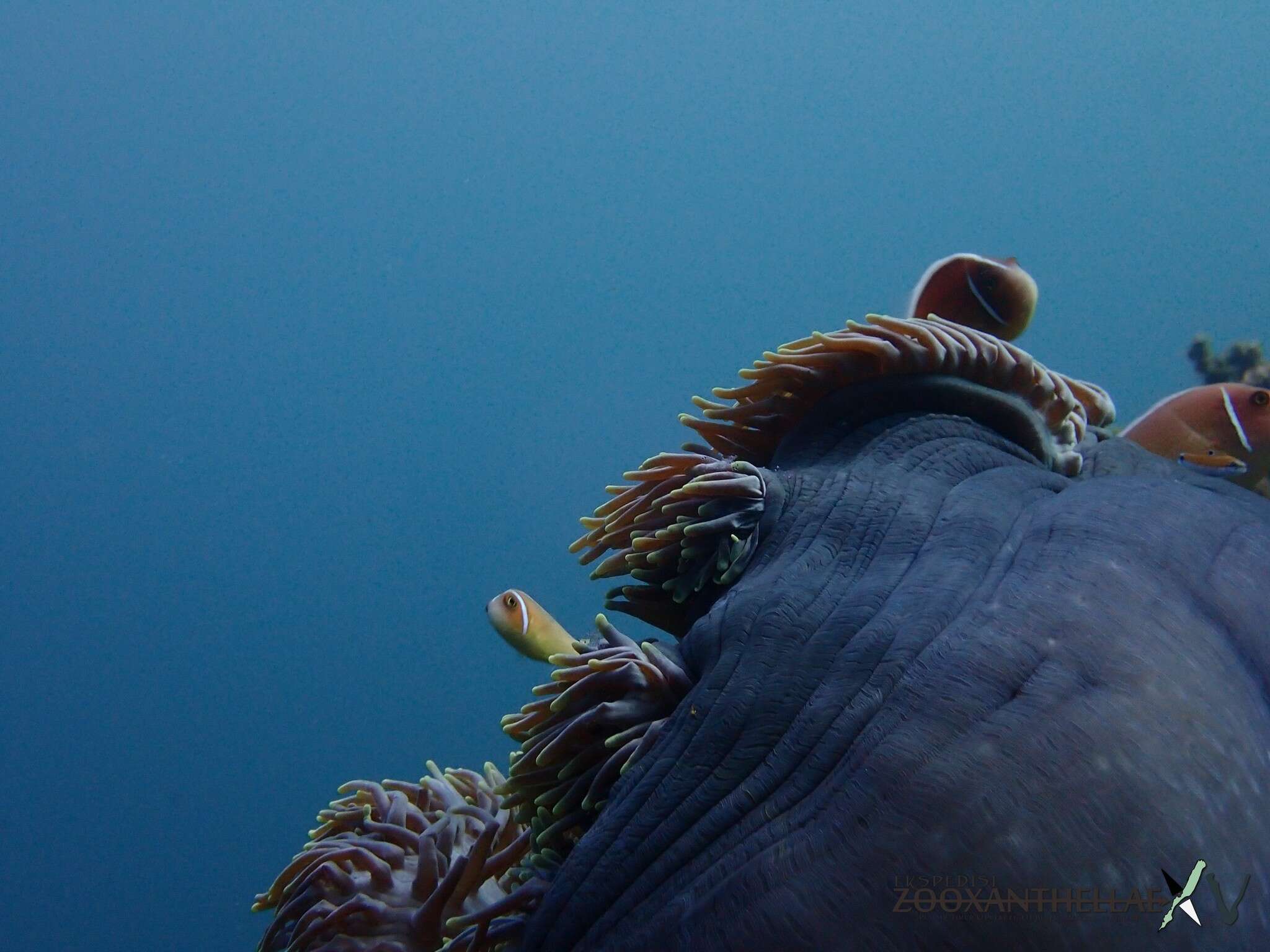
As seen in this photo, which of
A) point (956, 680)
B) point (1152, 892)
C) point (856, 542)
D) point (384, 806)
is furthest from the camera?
point (384, 806)

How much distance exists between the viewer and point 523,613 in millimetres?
3656

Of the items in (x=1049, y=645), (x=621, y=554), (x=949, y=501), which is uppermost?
(x=621, y=554)

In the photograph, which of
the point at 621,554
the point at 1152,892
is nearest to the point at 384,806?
the point at 621,554

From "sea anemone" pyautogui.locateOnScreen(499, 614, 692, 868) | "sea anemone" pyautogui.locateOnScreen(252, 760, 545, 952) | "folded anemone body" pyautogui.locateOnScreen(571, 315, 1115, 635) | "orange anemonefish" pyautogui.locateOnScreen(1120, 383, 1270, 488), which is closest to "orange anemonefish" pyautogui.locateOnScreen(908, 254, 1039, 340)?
"folded anemone body" pyautogui.locateOnScreen(571, 315, 1115, 635)

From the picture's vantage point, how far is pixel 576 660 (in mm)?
1746

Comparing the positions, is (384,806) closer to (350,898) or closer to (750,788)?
(350,898)

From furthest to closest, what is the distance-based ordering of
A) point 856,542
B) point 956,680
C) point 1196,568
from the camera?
point 856,542 → point 1196,568 → point 956,680

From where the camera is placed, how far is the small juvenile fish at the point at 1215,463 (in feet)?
7.19

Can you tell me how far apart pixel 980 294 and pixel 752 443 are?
0.82 metres

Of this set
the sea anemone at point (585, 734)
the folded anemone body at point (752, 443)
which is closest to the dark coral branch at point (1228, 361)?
the folded anemone body at point (752, 443)

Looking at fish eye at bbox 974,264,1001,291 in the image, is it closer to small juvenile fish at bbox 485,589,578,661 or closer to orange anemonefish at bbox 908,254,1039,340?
orange anemonefish at bbox 908,254,1039,340

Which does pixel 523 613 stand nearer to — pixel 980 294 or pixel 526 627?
pixel 526 627

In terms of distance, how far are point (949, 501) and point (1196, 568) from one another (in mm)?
431

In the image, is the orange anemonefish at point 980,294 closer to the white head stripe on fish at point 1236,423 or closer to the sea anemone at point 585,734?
the white head stripe on fish at point 1236,423
